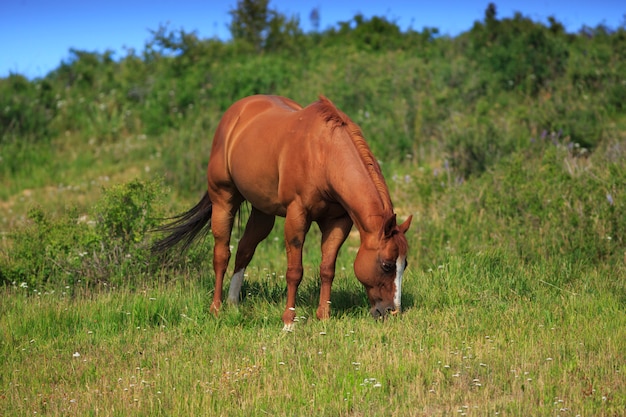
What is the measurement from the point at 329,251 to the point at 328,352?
3.66 feet

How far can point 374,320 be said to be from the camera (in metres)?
7.09

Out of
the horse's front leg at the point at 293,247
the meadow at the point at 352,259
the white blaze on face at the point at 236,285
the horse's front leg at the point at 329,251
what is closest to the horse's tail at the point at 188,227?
the meadow at the point at 352,259

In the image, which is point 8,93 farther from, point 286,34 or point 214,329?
point 214,329

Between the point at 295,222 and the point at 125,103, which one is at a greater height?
the point at 125,103

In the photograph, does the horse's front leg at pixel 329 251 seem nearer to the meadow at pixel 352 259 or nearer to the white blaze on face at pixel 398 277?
the meadow at pixel 352 259

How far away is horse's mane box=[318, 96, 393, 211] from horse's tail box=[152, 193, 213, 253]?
2.20 meters

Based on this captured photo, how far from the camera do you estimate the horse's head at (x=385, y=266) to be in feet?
22.0

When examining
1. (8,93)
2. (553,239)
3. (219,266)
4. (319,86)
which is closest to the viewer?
(219,266)

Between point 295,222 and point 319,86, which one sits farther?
point 319,86

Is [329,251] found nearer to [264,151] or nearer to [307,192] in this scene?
[307,192]

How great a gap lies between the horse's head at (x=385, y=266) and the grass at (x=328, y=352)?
200 mm

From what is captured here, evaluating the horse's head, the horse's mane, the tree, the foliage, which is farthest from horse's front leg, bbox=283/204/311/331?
the tree

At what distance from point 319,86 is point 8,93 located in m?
7.96

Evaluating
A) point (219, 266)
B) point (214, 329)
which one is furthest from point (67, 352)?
point (219, 266)
